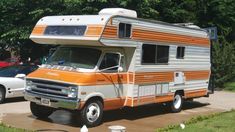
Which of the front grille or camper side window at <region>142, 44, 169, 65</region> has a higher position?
camper side window at <region>142, 44, 169, 65</region>

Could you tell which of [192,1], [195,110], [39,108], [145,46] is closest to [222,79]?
[192,1]

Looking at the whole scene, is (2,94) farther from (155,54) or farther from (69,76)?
(155,54)

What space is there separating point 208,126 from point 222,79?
48.5ft

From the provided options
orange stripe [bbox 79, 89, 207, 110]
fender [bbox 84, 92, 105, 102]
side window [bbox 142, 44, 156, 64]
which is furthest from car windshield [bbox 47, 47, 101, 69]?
side window [bbox 142, 44, 156, 64]

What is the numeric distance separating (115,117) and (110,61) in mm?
2078

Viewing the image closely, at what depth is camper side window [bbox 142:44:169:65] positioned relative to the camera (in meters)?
13.8

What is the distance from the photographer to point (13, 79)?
52.4 ft

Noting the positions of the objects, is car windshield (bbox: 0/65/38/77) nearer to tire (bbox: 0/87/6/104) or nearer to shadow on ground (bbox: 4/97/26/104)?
tire (bbox: 0/87/6/104)

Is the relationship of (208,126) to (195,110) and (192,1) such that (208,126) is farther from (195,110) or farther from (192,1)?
(192,1)

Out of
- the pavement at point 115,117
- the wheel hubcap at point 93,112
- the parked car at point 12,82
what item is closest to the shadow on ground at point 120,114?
the pavement at point 115,117

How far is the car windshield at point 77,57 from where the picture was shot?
1243 centimetres

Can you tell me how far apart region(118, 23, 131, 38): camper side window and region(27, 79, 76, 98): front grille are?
213 cm

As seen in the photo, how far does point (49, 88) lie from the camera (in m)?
12.1

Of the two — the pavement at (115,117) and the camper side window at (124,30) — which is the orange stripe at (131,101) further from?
the camper side window at (124,30)
